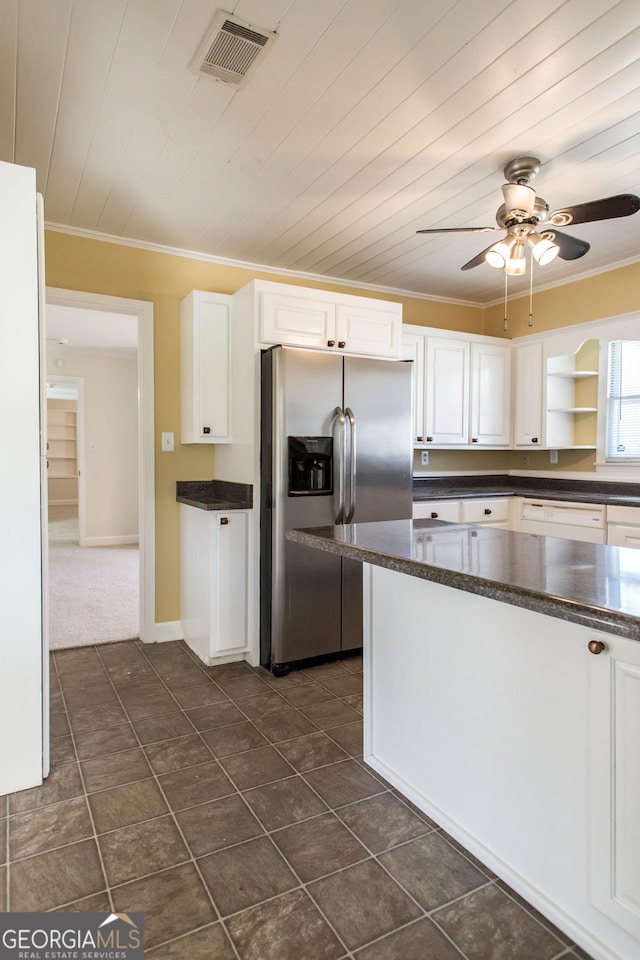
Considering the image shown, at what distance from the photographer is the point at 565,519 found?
150 inches

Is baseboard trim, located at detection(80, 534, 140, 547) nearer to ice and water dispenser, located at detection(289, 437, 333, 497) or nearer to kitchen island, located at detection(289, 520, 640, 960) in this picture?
ice and water dispenser, located at detection(289, 437, 333, 497)

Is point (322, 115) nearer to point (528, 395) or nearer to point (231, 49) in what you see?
point (231, 49)

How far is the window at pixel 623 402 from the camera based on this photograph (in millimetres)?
3914

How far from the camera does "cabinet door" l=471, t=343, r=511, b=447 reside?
439cm

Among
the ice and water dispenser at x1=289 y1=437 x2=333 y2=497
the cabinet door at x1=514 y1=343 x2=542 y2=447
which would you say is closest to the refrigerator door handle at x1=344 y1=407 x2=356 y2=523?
the ice and water dispenser at x1=289 y1=437 x2=333 y2=497

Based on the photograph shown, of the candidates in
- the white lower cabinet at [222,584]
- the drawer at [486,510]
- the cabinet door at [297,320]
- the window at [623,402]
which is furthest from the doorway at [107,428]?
the window at [623,402]

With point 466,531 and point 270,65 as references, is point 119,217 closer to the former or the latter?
point 270,65

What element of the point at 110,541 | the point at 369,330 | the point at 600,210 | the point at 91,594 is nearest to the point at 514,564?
the point at 600,210

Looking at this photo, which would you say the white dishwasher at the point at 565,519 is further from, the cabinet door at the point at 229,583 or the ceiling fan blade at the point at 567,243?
the cabinet door at the point at 229,583

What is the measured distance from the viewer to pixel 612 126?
7.44 ft

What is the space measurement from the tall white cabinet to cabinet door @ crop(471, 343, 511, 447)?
322 cm

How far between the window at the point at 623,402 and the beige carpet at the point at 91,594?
3537 mm

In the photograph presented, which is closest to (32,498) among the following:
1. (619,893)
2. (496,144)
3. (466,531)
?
(466,531)

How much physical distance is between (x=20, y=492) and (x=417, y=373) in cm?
288
